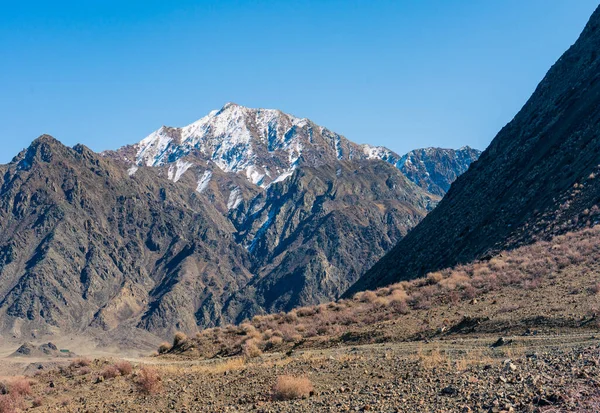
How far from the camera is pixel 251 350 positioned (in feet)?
85.7

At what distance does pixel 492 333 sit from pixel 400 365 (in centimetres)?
598

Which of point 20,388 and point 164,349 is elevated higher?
point 20,388

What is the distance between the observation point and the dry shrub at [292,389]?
45.8 feet

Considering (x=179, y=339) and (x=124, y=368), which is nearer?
(x=124, y=368)

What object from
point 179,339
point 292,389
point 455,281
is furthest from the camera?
point 179,339

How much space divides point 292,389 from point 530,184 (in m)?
40.3

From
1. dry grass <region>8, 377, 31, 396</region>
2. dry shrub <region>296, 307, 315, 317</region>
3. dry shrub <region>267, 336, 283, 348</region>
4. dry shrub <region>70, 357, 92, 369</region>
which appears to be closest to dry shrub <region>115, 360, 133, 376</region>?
dry grass <region>8, 377, 31, 396</region>

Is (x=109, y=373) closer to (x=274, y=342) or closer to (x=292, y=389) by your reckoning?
(x=274, y=342)

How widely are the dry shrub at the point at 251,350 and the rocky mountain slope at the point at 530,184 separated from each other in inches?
736

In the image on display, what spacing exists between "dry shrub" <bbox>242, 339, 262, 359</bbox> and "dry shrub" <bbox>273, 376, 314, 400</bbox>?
11.1m

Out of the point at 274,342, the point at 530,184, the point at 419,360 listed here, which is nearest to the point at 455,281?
the point at 274,342

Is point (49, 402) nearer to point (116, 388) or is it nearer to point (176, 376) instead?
point (116, 388)

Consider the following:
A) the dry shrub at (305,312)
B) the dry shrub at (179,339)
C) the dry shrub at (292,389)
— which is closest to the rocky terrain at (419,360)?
the dry shrub at (292,389)

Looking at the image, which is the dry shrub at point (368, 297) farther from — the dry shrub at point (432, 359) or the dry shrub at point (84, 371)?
the dry shrub at point (432, 359)
